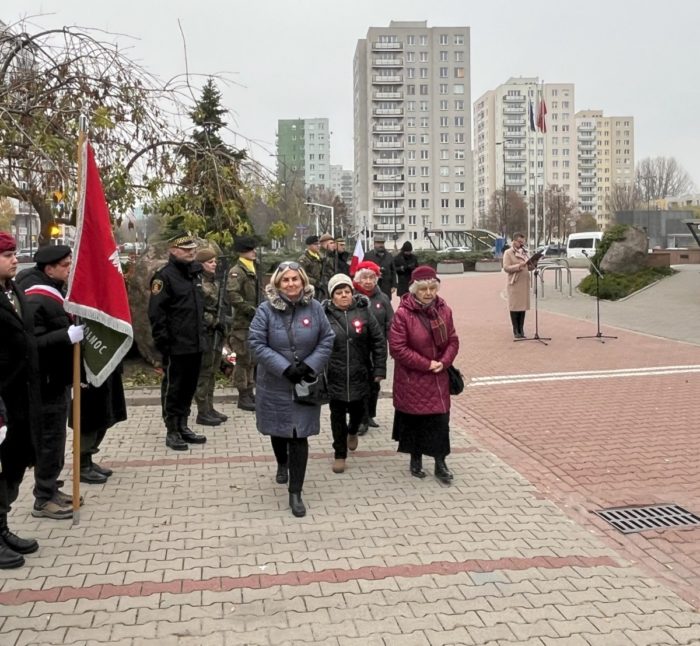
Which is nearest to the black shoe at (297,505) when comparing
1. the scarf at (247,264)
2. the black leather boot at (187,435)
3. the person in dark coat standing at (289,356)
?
the person in dark coat standing at (289,356)

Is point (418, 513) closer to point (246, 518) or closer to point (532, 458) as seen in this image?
point (246, 518)

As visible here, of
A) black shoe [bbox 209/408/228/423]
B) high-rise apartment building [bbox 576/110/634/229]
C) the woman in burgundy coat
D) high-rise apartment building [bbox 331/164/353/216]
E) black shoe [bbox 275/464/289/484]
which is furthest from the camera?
high-rise apartment building [bbox 331/164/353/216]

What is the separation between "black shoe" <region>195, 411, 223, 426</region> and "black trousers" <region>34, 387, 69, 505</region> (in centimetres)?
269

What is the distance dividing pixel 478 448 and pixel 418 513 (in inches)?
78.7

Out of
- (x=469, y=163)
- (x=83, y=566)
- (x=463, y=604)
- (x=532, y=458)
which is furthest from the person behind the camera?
(x=469, y=163)

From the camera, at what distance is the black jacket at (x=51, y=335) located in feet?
16.5

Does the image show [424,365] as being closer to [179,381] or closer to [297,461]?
[297,461]

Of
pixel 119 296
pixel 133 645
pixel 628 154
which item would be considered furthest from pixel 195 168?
pixel 628 154

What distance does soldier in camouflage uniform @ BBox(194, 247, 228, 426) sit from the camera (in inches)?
298

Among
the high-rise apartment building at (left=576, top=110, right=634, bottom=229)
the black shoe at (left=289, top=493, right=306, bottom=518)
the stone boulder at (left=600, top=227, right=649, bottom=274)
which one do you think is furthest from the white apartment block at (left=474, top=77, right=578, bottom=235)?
the black shoe at (left=289, top=493, right=306, bottom=518)

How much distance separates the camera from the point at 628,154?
168250 mm

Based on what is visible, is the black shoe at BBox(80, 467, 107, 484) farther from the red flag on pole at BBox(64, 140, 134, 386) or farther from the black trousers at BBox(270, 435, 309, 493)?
the black trousers at BBox(270, 435, 309, 493)

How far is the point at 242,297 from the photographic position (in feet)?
26.9

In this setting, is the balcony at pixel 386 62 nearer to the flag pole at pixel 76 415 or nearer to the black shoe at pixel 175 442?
the black shoe at pixel 175 442
